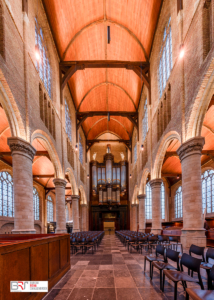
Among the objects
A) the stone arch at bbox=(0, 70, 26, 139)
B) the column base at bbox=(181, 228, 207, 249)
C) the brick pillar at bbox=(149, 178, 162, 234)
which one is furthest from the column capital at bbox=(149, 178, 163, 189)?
the stone arch at bbox=(0, 70, 26, 139)

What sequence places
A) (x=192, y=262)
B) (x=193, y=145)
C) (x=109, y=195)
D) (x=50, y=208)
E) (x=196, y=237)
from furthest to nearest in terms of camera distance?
(x=109, y=195), (x=50, y=208), (x=193, y=145), (x=196, y=237), (x=192, y=262)

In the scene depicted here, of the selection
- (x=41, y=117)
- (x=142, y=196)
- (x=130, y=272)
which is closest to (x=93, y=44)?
(x=41, y=117)

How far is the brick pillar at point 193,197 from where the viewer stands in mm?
8945

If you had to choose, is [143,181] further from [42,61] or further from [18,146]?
[18,146]

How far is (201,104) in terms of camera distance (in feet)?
28.3

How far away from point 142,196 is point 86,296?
59.2 ft

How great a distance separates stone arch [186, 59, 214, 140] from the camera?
7848mm

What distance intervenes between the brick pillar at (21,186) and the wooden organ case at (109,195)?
75.7 ft

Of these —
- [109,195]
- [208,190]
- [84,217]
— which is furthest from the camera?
[109,195]

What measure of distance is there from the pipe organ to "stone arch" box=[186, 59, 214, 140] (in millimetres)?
23354

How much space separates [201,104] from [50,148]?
30.0 ft

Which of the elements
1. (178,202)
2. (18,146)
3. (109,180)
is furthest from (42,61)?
(109,180)

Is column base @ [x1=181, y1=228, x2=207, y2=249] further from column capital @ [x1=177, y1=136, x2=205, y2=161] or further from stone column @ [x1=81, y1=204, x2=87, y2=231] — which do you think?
stone column @ [x1=81, y1=204, x2=87, y2=231]

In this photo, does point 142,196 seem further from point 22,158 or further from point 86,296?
point 86,296
